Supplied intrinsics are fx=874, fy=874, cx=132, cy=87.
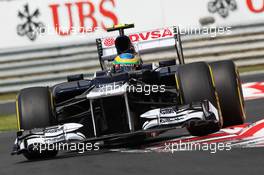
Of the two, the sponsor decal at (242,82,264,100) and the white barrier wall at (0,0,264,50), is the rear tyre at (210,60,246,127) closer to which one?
the sponsor decal at (242,82,264,100)

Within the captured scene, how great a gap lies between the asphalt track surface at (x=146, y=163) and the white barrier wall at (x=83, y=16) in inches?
310

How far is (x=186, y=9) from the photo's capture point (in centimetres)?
1797

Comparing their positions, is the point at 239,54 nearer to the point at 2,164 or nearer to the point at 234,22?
the point at 234,22

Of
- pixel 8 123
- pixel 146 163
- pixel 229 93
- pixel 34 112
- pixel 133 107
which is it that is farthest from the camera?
pixel 8 123

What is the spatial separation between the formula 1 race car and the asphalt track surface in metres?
0.24

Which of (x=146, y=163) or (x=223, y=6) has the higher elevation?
(x=223, y=6)

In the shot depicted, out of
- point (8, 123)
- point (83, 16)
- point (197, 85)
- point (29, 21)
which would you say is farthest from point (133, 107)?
point (29, 21)

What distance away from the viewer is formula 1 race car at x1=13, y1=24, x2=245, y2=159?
9.37 m

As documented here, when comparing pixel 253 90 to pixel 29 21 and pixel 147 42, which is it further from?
pixel 29 21

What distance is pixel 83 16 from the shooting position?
17.7 metres

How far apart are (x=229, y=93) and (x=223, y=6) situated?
8171 millimetres

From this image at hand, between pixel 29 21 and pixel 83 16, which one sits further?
pixel 29 21

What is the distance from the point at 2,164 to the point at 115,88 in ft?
5.13

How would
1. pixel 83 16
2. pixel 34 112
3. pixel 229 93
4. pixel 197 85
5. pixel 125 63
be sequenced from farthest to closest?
pixel 83 16, pixel 125 63, pixel 229 93, pixel 34 112, pixel 197 85
